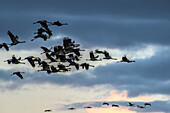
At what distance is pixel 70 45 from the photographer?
98875 mm

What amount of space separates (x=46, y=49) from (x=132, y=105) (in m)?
31.7

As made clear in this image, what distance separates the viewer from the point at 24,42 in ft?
327

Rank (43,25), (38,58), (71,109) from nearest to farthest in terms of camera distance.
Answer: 1. (43,25)
2. (38,58)
3. (71,109)

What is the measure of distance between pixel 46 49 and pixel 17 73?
818 centimetres

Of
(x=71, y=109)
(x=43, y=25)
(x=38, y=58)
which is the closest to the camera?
(x=43, y=25)

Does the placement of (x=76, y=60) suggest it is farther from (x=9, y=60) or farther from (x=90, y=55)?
(x=9, y=60)

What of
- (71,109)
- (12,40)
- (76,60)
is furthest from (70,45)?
(71,109)

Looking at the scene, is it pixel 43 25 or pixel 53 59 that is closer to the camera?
pixel 43 25

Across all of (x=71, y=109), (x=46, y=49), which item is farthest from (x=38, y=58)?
(x=71, y=109)

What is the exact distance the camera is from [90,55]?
105 metres

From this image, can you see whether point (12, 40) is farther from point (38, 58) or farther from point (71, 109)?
point (71, 109)

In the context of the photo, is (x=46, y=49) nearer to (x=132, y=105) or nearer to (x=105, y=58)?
(x=105, y=58)

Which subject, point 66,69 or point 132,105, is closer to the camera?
point 66,69

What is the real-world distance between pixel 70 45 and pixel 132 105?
31492 millimetres
